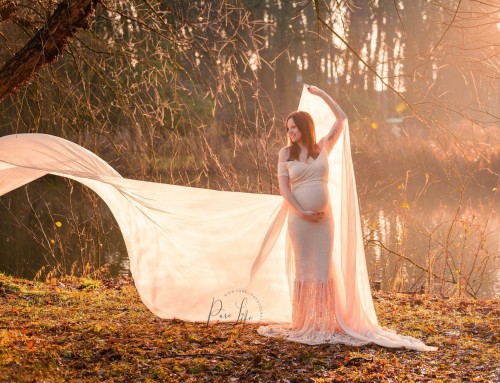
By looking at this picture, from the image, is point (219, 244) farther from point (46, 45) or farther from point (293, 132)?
point (46, 45)

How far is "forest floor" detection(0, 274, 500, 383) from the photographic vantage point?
4.41 metres

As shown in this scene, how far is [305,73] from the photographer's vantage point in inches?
1063

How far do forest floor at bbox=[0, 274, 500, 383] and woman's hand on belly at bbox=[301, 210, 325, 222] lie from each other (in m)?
0.96

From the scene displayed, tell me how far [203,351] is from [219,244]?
3.96 feet

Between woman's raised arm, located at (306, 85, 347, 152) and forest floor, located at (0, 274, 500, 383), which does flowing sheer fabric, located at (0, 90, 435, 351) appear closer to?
woman's raised arm, located at (306, 85, 347, 152)

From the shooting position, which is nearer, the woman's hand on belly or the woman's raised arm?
the woman's hand on belly

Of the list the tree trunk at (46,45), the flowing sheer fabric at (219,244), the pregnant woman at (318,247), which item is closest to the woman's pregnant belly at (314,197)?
the pregnant woman at (318,247)

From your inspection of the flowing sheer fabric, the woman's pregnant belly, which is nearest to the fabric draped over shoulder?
the woman's pregnant belly

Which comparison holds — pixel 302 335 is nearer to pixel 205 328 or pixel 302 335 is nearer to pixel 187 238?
pixel 205 328

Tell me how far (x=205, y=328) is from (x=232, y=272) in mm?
522

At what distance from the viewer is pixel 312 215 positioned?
17.9 feet

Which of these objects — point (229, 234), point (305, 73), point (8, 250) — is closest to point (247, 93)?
point (305, 73)

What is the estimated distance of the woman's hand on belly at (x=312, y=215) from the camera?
17.9 feet

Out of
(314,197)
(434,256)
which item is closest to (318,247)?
(314,197)
